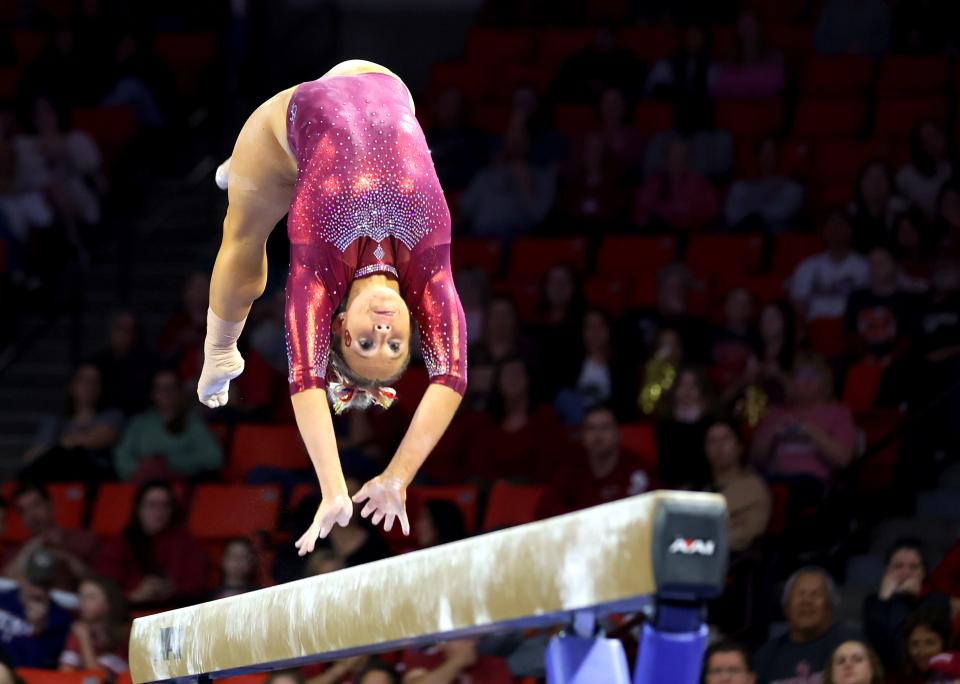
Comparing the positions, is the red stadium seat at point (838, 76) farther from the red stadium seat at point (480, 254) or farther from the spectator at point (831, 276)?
the red stadium seat at point (480, 254)

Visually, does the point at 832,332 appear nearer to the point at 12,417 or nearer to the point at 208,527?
the point at 208,527

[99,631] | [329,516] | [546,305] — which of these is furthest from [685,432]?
[329,516]

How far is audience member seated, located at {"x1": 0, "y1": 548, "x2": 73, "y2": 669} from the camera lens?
309 inches

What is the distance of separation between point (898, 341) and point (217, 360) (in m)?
4.23

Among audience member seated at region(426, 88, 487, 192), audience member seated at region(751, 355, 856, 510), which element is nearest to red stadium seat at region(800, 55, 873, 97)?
audience member seated at region(426, 88, 487, 192)

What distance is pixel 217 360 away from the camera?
5.80 meters

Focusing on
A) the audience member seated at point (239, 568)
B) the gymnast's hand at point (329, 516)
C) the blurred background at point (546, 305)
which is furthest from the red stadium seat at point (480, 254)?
the gymnast's hand at point (329, 516)

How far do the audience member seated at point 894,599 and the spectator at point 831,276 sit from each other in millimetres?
2441

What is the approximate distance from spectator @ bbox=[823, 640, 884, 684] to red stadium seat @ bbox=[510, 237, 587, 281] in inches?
160

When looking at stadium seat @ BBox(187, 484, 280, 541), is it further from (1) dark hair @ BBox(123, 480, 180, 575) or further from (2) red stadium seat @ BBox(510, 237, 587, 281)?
(2) red stadium seat @ BBox(510, 237, 587, 281)

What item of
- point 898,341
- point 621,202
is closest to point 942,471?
point 898,341

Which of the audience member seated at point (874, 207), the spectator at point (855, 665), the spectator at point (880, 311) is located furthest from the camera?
the audience member seated at point (874, 207)

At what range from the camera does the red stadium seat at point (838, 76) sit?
10578 mm

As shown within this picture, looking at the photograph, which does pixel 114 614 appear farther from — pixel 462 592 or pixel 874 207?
pixel 874 207
